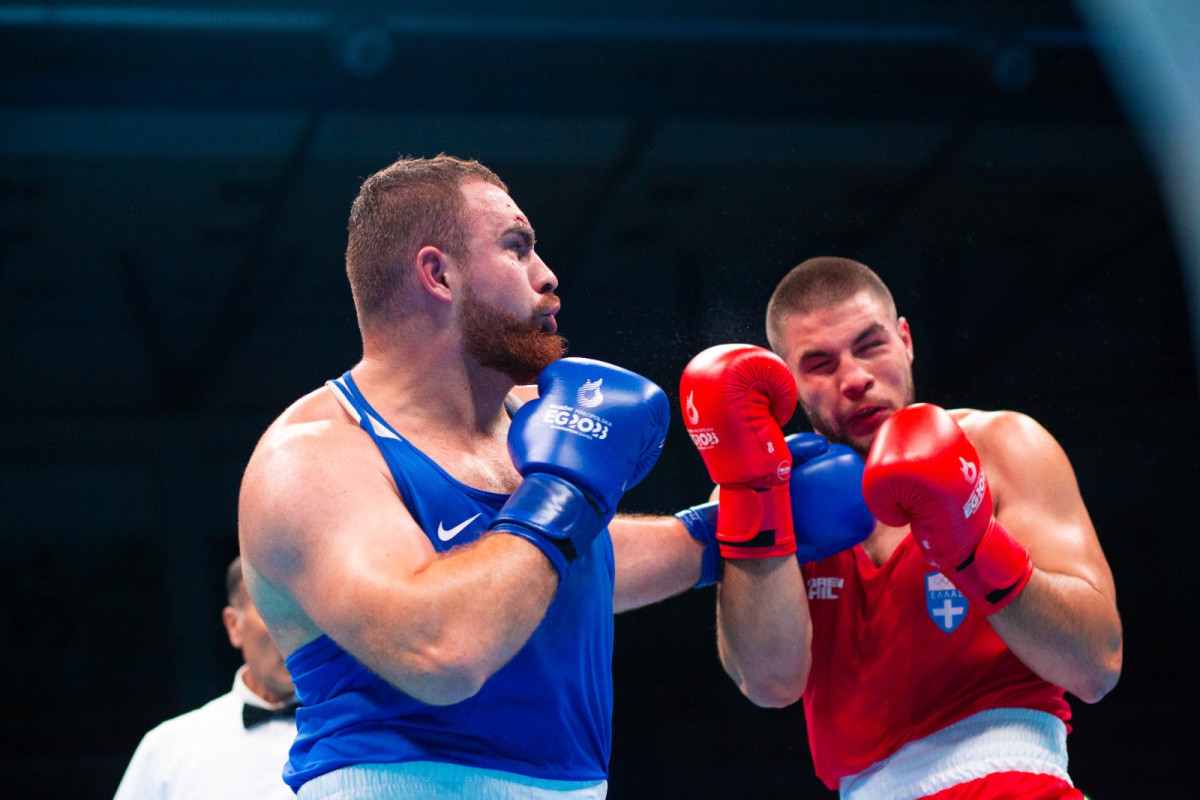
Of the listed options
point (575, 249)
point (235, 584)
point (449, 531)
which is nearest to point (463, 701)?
point (449, 531)

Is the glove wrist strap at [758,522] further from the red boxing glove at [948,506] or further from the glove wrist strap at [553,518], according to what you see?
the glove wrist strap at [553,518]

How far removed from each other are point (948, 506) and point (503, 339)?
95 cm

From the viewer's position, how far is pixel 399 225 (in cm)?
242

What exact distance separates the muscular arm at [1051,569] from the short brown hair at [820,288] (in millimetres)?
438

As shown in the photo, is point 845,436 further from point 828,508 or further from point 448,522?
point 448,522

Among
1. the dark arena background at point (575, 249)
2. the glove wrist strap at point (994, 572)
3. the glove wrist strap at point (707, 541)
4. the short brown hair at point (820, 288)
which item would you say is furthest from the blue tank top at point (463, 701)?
the dark arena background at point (575, 249)

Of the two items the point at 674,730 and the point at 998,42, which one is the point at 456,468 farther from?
the point at 674,730

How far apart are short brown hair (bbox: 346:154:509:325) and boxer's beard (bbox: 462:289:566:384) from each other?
0.47 ft

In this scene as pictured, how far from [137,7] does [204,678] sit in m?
3.97

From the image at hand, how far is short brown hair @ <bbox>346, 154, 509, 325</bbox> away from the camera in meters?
→ 2.41

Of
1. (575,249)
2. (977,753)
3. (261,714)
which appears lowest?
(261,714)

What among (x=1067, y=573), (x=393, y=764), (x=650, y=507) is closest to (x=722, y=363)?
(x=1067, y=573)

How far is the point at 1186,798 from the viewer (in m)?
7.26

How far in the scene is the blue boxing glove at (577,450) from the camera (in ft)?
6.42
